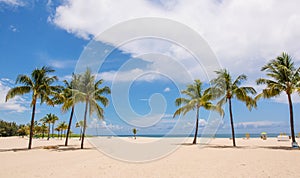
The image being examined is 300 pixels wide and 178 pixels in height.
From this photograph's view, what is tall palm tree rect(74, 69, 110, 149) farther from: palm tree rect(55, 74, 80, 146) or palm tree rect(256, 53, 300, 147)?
palm tree rect(256, 53, 300, 147)

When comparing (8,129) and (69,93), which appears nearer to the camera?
(69,93)

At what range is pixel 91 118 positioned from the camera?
22688 mm

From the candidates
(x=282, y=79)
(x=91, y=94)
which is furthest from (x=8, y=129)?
(x=282, y=79)

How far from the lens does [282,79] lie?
20141 mm

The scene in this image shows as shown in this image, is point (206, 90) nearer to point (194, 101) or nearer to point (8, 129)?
point (194, 101)

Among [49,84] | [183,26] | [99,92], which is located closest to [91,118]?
[99,92]

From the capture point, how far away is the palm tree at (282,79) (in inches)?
781

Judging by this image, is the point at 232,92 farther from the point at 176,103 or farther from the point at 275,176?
the point at 275,176

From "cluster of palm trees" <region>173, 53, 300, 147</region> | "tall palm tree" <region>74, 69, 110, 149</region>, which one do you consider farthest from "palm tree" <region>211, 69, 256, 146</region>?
"tall palm tree" <region>74, 69, 110, 149</region>

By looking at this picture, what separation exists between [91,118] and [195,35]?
1473 centimetres

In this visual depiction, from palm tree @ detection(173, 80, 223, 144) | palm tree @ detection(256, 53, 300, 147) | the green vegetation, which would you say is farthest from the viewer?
the green vegetation

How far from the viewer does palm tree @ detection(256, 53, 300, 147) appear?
1984cm

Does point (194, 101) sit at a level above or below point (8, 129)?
above

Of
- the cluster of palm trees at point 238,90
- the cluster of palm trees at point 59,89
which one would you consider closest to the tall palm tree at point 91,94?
the cluster of palm trees at point 59,89
